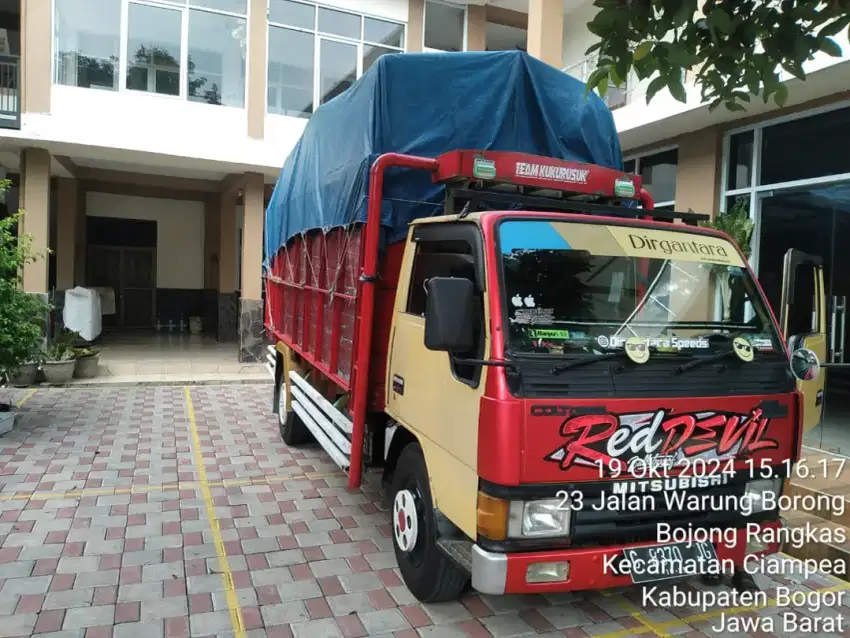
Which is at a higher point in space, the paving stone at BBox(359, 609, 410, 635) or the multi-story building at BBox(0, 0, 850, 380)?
the multi-story building at BBox(0, 0, 850, 380)

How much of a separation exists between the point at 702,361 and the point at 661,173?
8.33 m

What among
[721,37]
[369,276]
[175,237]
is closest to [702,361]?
[721,37]

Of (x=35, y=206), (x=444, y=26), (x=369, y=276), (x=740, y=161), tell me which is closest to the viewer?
(x=369, y=276)

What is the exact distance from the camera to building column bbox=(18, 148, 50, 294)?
1091cm

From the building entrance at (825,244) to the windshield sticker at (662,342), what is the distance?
5.09 metres

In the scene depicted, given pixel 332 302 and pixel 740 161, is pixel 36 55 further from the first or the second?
Result: pixel 740 161

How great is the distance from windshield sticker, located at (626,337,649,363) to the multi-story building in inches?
213

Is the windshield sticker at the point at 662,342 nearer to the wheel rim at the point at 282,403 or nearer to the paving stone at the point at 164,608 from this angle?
the paving stone at the point at 164,608

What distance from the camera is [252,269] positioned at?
1294 cm

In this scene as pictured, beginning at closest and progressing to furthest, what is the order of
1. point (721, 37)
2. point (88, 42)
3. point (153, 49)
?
point (721, 37) → point (88, 42) → point (153, 49)

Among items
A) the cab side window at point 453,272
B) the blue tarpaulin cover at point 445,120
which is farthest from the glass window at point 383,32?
the cab side window at point 453,272

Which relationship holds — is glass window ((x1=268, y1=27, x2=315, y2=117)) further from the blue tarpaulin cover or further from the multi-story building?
the blue tarpaulin cover

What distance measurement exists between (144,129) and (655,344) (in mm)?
10896

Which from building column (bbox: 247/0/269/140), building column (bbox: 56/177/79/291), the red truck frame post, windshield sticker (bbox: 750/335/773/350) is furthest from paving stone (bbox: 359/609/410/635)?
building column (bbox: 56/177/79/291)
